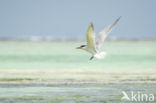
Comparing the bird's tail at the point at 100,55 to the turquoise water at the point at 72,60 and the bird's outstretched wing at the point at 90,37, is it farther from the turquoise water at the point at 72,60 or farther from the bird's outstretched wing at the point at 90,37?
the turquoise water at the point at 72,60

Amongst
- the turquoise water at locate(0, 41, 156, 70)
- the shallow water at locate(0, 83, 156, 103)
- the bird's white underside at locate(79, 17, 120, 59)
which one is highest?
the turquoise water at locate(0, 41, 156, 70)

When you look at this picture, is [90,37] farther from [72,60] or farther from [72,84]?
[72,60]

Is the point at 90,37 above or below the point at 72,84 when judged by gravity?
above

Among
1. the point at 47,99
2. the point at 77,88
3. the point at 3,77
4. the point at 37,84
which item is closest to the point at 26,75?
the point at 3,77

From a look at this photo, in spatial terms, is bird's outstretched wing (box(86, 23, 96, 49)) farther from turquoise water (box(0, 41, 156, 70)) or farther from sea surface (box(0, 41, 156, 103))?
turquoise water (box(0, 41, 156, 70))

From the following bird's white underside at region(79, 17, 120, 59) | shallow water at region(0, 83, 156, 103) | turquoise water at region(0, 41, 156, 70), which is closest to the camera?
shallow water at region(0, 83, 156, 103)

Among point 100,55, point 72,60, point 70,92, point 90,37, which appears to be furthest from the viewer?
point 72,60

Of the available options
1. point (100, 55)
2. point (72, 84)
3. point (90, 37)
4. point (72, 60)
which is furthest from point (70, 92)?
point (72, 60)

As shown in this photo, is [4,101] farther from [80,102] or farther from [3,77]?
[3,77]

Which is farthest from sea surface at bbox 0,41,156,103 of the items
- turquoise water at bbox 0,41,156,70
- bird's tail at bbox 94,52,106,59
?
turquoise water at bbox 0,41,156,70

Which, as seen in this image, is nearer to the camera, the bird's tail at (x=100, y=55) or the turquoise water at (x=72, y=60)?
the bird's tail at (x=100, y=55)

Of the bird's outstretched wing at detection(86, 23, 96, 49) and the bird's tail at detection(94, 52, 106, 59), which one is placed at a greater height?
the bird's outstretched wing at detection(86, 23, 96, 49)

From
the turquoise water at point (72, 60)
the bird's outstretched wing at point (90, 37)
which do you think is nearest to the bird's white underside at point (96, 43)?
the bird's outstretched wing at point (90, 37)

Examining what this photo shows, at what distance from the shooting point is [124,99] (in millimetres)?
14914
